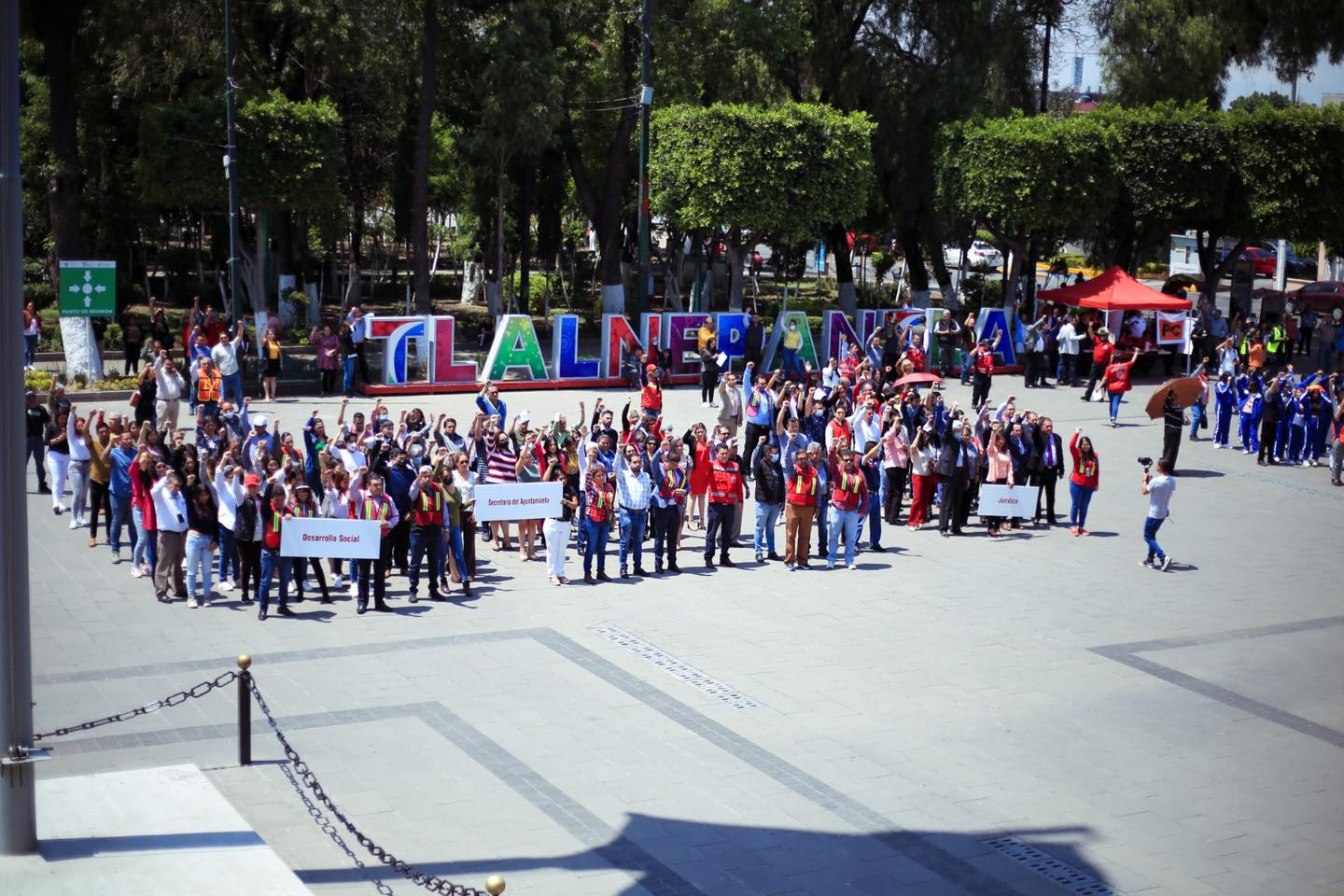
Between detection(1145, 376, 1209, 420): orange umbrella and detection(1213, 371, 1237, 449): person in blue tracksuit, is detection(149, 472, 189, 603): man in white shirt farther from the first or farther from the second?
detection(1213, 371, 1237, 449): person in blue tracksuit

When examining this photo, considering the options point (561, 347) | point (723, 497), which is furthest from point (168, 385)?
point (561, 347)

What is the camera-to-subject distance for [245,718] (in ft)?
37.7

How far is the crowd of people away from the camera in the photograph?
51.5 ft

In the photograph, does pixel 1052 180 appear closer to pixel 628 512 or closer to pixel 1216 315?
pixel 1216 315

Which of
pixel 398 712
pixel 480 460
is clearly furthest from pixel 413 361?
pixel 398 712

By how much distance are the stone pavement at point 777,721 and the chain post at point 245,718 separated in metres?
0.13

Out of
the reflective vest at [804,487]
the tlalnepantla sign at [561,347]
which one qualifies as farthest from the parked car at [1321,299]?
the reflective vest at [804,487]

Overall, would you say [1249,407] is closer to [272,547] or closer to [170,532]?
[272,547]

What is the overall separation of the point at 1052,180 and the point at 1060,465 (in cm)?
1721

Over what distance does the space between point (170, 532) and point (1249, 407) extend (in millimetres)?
19077

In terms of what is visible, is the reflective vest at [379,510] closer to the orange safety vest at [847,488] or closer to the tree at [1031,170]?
the orange safety vest at [847,488]

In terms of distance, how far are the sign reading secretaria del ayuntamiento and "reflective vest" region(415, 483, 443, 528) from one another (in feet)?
45.7

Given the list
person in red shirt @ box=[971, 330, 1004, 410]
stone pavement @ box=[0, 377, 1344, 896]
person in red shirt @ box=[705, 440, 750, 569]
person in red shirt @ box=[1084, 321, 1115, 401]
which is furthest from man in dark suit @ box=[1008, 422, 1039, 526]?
person in red shirt @ box=[1084, 321, 1115, 401]

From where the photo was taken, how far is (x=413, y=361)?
101 ft
